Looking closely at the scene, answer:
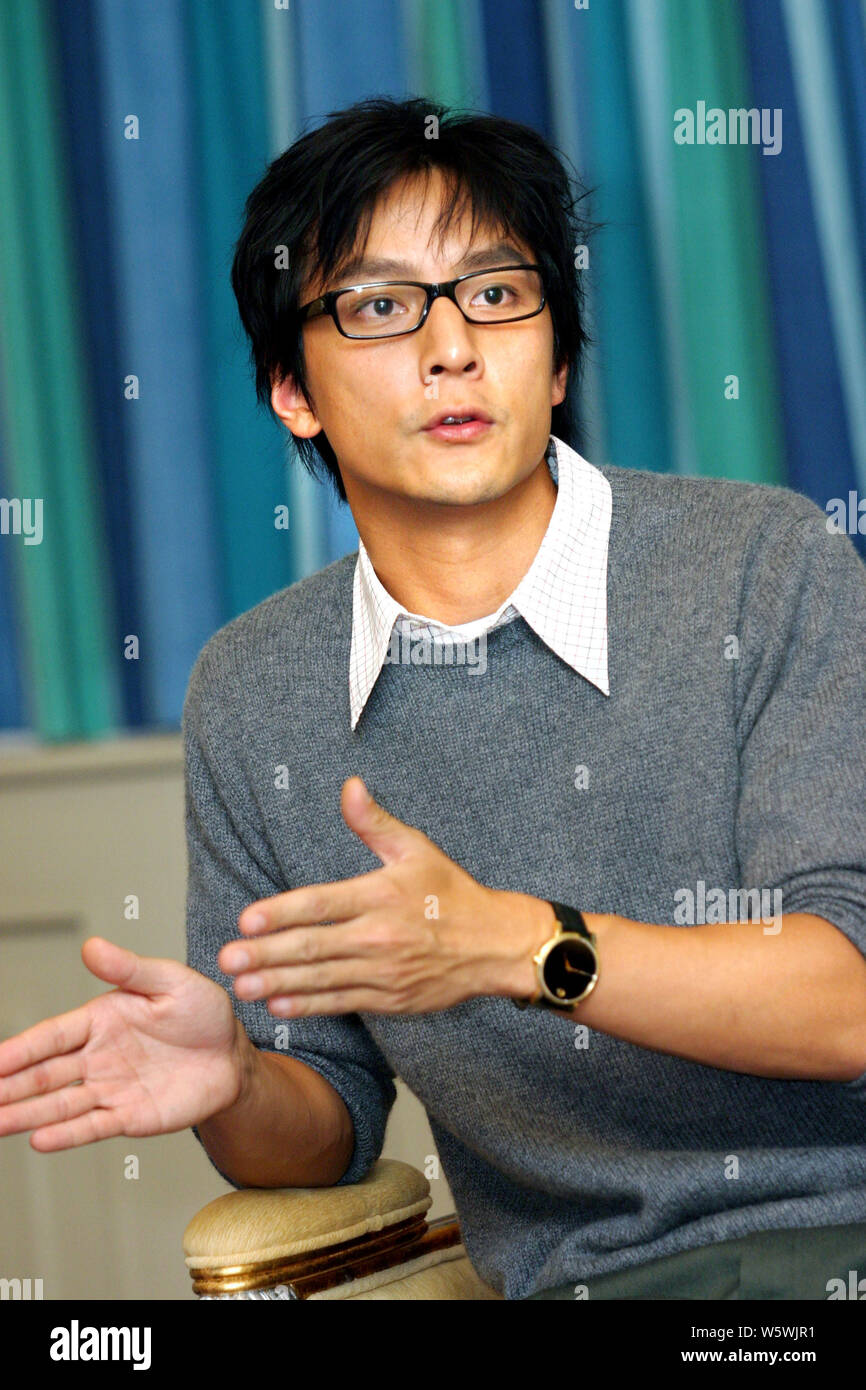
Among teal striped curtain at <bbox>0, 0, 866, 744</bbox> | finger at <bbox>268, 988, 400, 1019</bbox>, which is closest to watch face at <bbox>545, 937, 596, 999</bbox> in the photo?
finger at <bbox>268, 988, 400, 1019</bbox>

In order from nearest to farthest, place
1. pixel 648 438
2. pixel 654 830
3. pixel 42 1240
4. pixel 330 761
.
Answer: pixel 654 830 < pixel 330 761 < pixel 648 438 < pixel 42 1240

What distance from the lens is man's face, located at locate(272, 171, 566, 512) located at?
1.29 meters

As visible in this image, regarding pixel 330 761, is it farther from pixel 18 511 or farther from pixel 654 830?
pixel 18 511

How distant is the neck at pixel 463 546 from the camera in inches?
53.9

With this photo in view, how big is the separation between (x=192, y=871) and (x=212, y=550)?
2.26ft

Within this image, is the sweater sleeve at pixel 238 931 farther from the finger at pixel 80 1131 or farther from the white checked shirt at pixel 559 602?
the finger at pixel 80 1131

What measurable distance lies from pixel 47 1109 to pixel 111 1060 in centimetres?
5

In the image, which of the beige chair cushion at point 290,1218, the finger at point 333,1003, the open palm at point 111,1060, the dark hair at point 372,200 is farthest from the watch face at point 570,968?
the dark hair at point 372,200

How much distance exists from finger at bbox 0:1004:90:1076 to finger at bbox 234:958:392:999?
9.7 inches

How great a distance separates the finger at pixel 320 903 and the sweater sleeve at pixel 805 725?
14.0 inches

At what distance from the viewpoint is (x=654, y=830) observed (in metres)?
1.26

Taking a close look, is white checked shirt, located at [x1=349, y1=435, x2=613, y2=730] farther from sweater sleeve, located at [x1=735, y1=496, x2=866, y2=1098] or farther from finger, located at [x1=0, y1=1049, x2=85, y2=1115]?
finger, located at [x1=0, y1=1049, x2=85, y2=1115]

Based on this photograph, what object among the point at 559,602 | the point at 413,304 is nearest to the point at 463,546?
the point at 559,602
